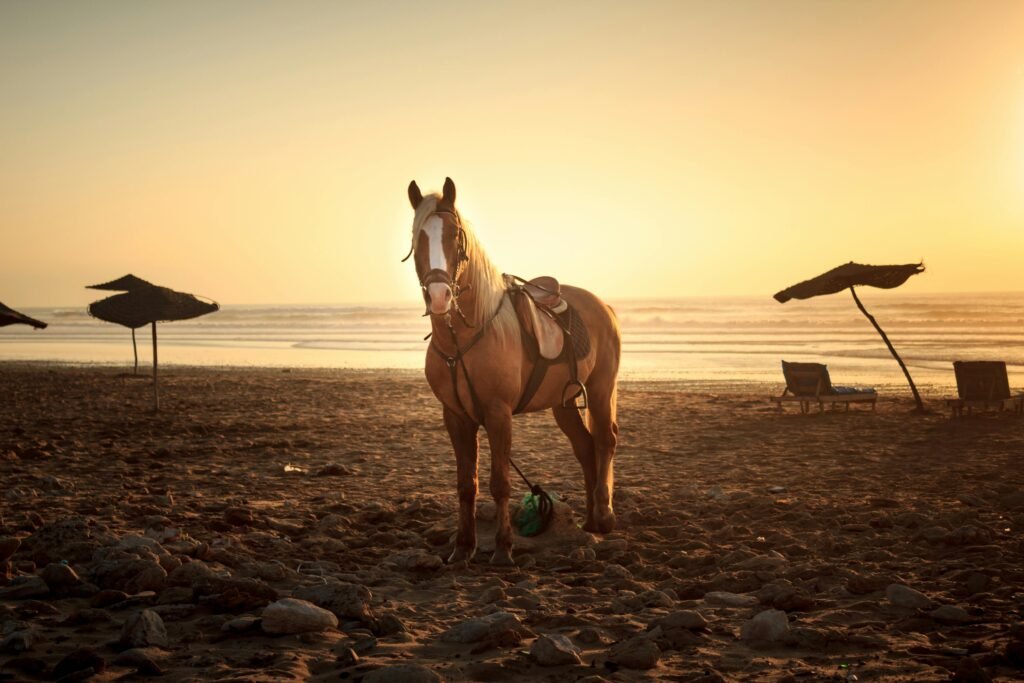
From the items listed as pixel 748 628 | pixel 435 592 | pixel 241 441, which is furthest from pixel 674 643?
pixel 241 441

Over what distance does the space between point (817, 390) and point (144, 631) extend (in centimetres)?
1338

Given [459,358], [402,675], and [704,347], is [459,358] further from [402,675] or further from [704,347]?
[704,347]

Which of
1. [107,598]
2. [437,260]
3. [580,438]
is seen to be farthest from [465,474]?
[107,598]

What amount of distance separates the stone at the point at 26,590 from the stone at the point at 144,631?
1020mm

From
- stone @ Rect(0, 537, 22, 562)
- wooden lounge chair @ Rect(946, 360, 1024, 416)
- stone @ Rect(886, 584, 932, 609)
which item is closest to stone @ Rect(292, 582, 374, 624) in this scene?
stone @ Rect(0, 537, 22, 562)

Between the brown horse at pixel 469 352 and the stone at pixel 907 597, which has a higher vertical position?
the brown horse at pixel 469 352

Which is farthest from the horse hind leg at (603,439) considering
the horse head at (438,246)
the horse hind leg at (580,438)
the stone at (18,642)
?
the stone at (18,642)

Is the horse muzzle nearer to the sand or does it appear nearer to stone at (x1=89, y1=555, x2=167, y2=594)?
the sand

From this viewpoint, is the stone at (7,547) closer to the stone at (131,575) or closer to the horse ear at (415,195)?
the stone at (131,575)

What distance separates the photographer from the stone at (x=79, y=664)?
369cm

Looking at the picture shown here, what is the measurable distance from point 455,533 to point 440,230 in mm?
2710

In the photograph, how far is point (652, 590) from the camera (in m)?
5.14

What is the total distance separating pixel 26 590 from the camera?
16.0ft

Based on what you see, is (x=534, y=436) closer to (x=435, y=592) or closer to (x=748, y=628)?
(x=435, y=592)
